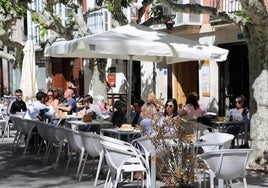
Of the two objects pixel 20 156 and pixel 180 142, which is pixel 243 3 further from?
pixel 20 156

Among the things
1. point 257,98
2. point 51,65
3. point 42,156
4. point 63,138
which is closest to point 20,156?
point 42,156

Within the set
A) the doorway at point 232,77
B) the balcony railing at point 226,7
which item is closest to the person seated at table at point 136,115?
the balcony railing at point 226,7

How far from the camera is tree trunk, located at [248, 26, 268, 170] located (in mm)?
9695

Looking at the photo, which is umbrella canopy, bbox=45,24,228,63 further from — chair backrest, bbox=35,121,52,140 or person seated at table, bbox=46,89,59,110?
person seated at table, bbox=46,89,59,110

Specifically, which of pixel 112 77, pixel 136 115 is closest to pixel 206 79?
pixel 112 77

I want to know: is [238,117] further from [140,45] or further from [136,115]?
[140,45]

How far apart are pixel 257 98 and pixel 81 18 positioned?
887 cm

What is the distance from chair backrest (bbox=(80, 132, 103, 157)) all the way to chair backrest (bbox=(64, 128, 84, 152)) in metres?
0.19

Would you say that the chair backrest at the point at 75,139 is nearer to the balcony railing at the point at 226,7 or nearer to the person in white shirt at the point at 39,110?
the person in white shirt at the point at 39,110

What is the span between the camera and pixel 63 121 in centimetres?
1286

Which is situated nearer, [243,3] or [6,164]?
[243,3]

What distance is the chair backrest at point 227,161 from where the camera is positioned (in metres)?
6.60

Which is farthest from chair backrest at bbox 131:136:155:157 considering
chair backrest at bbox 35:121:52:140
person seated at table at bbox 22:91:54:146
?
person seated at table at bbox 22:91:54:146

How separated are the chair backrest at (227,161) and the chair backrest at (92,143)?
2102 millimetres
